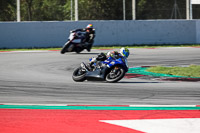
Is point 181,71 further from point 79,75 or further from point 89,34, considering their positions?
point 89,34

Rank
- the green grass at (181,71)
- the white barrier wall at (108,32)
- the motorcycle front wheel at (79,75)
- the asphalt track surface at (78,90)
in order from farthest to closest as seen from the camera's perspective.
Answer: the white barrier wall at (108,32)
the green grass at (181,71)
the motorcycle front wheel at (79,75)
the asphalt track surface at (78,90)

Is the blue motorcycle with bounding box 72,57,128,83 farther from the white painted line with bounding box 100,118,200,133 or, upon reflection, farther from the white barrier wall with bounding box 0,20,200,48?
the white barrier wall with bounding box 0,20,200,48

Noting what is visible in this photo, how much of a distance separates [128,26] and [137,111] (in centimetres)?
2201

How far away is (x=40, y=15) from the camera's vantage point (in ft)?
215

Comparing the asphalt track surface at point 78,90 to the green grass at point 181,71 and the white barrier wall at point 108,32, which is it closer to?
the green grass at point 181,71

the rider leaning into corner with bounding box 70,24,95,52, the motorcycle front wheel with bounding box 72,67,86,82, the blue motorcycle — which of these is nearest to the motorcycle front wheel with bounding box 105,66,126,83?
the blue motorcycle

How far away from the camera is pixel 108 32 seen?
30516mm

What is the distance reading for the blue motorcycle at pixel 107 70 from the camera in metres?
13.0

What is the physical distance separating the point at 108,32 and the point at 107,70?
17485 mm

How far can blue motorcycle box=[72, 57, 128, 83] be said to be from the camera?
13.0 metres

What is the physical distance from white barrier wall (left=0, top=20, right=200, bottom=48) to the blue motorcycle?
16.7m

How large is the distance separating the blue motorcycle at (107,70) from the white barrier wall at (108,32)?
1671 cm

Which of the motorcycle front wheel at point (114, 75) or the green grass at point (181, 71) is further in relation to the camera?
the green grass at point (181, 71)

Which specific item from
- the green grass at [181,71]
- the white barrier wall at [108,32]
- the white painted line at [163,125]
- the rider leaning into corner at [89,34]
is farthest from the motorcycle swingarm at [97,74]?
the white barrier wall at [108,32]
